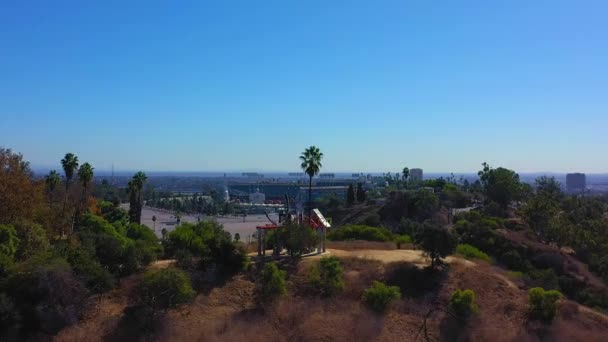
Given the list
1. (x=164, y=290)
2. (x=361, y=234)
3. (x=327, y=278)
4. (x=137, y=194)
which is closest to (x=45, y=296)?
(x=164, y=290)

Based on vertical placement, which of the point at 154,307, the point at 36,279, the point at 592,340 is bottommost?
the point at 592,340

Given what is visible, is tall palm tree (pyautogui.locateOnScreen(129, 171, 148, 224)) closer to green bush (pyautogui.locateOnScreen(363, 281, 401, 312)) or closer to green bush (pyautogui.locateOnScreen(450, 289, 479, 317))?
green bush (pyautogui.locateOnScreen(363, 281, 401, 312))

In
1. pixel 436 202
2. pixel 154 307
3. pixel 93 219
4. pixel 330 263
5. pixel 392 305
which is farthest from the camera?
pixel 436 202

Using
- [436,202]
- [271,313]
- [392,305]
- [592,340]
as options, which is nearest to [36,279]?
[271,313]

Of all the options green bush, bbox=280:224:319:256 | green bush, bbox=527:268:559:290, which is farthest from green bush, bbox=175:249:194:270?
green bush, bbox=527:268:559:290

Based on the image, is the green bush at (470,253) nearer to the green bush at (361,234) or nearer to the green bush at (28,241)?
the green bush at (361,234)

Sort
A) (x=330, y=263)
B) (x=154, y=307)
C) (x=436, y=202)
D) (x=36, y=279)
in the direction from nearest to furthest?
(x=36, y=279) → (x=154, y=307) → (x=330, y=263) → (x=436, y=202)

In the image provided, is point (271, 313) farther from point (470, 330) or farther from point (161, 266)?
point (470, 330)
